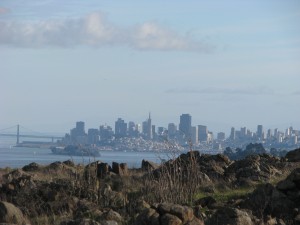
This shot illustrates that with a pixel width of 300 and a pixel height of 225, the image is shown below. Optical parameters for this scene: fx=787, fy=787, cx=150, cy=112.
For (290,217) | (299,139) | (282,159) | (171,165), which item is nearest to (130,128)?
(299,139)

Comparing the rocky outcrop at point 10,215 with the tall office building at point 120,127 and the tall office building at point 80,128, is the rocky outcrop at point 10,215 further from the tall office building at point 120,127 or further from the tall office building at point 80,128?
the tall office building at point 120,127

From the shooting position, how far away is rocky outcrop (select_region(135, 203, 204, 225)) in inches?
572

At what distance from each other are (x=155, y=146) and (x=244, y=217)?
7.34 metres

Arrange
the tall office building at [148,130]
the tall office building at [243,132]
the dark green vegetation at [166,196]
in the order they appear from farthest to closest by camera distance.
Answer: the tall office building at [243,132], the tall office building at [148,130], the dark green vegetation at [166,196]

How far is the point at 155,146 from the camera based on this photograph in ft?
71.4

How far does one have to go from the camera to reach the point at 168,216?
1460 centimetres

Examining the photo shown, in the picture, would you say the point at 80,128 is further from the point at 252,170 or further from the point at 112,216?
the point at 112,216

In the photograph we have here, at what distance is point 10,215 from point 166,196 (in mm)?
3999

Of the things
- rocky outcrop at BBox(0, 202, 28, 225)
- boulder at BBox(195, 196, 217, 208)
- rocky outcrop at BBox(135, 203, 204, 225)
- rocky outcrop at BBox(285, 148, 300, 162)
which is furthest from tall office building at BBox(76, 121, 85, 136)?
rocky outcrop at BBox(135, 203, 204, 225)

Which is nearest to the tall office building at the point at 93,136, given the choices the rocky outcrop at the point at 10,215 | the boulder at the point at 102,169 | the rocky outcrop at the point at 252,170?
the rocky outcrop at the point at 252,170

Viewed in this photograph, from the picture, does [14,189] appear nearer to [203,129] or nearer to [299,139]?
[203,129]

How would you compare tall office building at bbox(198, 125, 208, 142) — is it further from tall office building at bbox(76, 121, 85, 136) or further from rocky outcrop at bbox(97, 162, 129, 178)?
rocky outcrop at bbox(97, 162, 129, 178)

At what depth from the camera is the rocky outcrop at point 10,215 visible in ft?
54.5

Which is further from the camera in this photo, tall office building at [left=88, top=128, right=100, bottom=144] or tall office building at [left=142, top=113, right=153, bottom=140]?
tall office building at [left=88, top=128, right=100, bottom=144]
